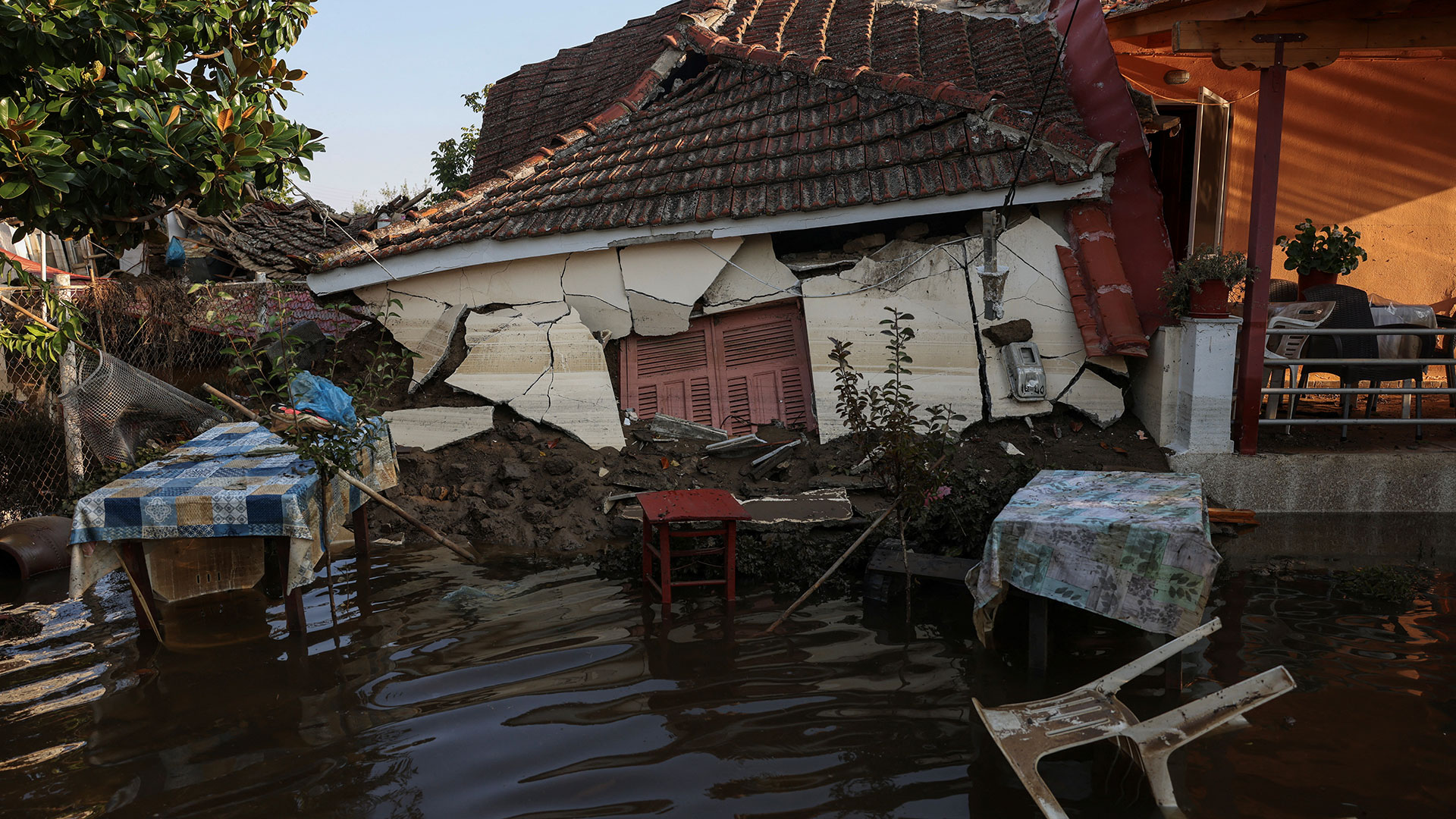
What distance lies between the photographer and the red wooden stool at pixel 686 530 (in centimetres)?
587

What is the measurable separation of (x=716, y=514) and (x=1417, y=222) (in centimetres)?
872

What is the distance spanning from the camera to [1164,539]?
167 inches

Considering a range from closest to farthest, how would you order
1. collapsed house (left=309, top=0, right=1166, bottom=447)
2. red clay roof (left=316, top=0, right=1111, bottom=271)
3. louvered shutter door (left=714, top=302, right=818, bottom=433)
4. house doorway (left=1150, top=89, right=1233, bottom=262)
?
collapsed house (left=309, top=0, right=1166, bottom=447)
red clay roof (left=316, top=0, right=1111, bottom=271)
louvered shutter door (left=714, top=302, right=818, bottom=433)
house doorway (left=1150, top=89, right=1233, bottom=262)

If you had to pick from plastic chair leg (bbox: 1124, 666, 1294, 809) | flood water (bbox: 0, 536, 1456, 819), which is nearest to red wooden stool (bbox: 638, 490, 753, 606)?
flood water (bbox: 0, 536, 1456, 819)

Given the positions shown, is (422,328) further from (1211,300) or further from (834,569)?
(1211,300)

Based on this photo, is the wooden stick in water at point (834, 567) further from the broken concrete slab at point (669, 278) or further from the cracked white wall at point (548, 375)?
the broken concrete slab at point (669, 278)

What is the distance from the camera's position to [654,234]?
27.8 feet

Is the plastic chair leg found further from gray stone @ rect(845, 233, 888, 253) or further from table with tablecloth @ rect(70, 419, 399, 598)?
gray stone @ rect(845, 233, 888, 253)

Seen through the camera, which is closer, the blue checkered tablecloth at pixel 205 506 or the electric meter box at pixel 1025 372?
the blue checkered tablecloth at pixel 205 506

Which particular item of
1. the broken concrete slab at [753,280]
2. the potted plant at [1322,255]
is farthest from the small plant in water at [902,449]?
the potted plant at [1322,255]

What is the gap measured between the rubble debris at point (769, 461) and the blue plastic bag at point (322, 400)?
3.37 m

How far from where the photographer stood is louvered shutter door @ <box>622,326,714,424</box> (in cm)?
884

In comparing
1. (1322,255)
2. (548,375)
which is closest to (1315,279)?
(1322,255)

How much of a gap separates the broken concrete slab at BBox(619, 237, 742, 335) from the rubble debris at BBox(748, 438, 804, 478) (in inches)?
64.8
